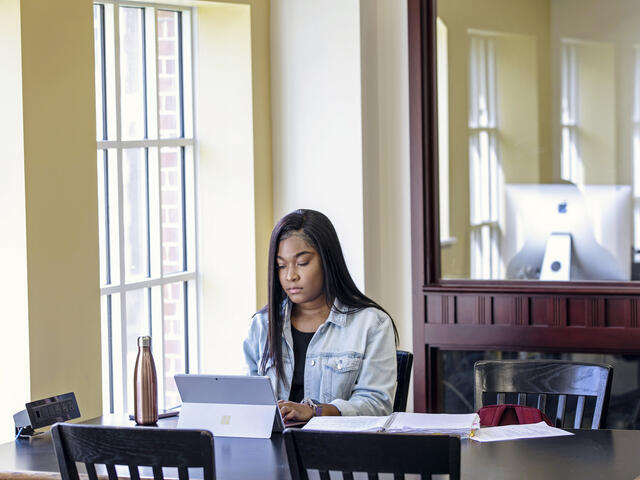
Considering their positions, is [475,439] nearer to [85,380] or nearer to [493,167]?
[85,380]

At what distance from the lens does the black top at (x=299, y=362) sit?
2930 mm

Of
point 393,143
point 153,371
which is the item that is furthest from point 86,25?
point 393,143

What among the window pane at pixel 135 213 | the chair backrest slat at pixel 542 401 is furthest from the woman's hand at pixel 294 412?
the window pane at pixel 135 213

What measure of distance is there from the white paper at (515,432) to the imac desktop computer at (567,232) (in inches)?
67.5

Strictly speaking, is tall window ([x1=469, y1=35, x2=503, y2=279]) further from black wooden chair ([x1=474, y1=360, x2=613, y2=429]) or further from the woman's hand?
the woman's hand

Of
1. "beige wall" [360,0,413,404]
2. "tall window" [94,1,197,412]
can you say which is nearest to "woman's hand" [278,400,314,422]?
"tall window" [94,1,197,412]

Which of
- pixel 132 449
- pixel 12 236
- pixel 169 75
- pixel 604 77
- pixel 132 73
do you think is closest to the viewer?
pixel 132 449

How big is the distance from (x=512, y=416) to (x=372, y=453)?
0.78 meters

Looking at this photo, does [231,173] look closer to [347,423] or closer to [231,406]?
[231,406]

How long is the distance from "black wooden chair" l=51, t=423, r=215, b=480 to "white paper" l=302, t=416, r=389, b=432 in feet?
1.47

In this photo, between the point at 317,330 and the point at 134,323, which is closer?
the point at 317,330

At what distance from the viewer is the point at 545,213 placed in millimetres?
4246

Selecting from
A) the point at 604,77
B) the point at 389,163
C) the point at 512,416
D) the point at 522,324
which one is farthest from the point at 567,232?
the point at 512,416

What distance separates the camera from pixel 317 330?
9.59 feet
